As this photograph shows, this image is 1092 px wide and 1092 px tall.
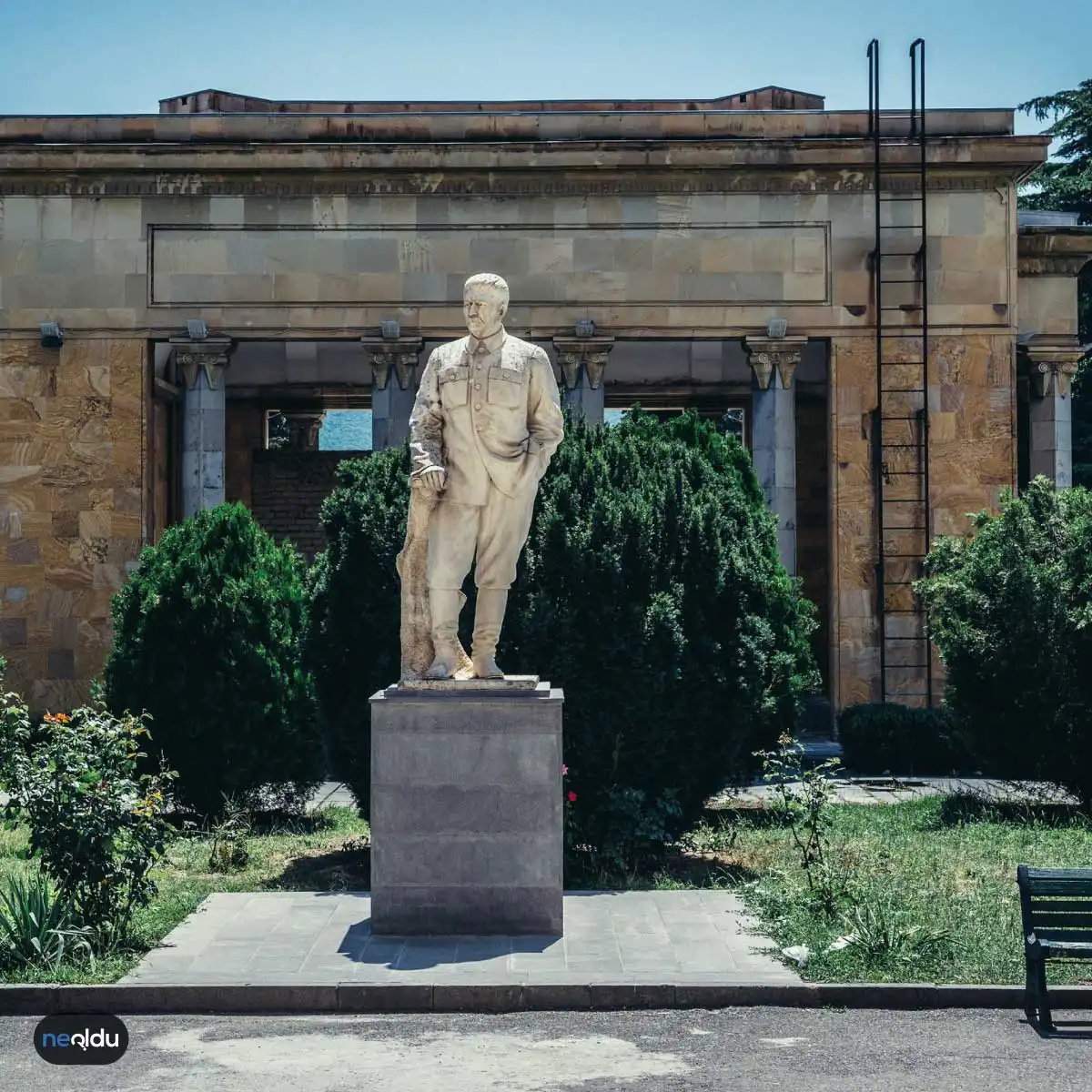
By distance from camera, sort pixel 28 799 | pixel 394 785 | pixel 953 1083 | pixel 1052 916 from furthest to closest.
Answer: pixel 394 785 < pixel 28 799 < pixel 1052 916 < pixel 953 1083

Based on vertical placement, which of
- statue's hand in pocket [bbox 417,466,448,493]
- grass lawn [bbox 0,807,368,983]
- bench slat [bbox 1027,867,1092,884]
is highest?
statue's hand in pocket [bbox 417,466,448,493]

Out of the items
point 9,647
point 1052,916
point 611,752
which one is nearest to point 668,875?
point 611,752

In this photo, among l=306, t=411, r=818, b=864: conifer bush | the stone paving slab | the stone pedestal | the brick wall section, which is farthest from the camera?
the brick wall section

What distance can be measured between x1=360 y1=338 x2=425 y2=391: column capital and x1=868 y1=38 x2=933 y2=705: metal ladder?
24.2 ft

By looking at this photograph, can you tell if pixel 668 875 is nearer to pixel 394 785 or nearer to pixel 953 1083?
pixel 394 785

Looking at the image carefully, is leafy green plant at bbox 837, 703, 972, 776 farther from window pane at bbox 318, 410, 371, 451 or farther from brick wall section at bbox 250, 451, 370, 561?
window pane at bbox 318, 410, 371, 451

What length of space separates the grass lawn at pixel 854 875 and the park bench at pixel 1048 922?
1.92 feet

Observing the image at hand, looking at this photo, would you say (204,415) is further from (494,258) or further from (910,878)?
(910,878)

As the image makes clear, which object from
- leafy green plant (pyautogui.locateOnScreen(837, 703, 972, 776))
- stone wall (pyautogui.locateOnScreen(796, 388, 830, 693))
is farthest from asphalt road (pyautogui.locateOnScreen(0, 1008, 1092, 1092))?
stone wall (pyautogui.locateOnScreen(796, 388, 830, 693))

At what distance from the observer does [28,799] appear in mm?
11219

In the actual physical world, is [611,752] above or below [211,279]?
below

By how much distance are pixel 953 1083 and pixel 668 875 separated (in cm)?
644

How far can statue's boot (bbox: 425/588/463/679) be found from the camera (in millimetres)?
12164

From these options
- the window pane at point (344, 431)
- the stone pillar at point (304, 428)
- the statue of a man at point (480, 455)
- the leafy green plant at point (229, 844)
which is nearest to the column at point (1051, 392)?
the leafy green plant at point (229, 844)
